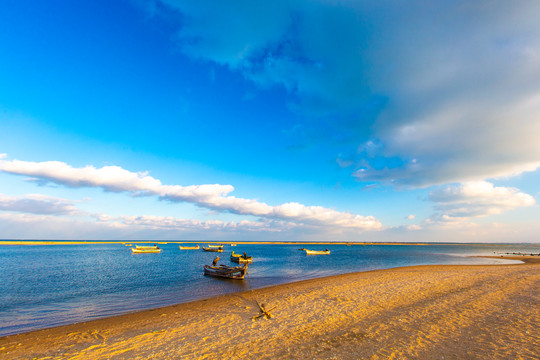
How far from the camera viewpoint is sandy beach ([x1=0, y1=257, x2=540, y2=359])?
9523 millimetres

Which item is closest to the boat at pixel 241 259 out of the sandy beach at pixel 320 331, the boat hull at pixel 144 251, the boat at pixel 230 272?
the boat at pixel 230 272

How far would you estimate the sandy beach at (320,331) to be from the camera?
9.52 m

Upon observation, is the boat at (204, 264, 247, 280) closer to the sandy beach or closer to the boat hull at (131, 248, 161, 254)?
the sandy beach

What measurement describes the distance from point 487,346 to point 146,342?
14176mm

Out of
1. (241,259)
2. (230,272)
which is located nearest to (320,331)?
(230,272)

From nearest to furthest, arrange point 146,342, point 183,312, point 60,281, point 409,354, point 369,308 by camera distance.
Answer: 1. point 409,354
2. point 146,342
3. point 369,308
4. point 183,312
5. point 60,281

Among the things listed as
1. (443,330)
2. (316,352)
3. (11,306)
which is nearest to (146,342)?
(316,352)

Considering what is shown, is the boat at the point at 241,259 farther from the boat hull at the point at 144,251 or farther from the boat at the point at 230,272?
the boat hull at the point at 144,251

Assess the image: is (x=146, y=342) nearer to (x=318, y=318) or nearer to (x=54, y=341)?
(x=54, y=341)

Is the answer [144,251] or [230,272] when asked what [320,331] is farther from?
[144,251]

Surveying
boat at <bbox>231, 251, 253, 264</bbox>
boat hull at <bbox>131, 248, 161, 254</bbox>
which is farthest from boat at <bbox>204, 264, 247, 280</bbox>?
boat hull at <bbox>131, 248, 161, 254</bbox>

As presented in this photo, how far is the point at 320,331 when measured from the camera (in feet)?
38.1

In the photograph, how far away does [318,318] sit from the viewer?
13.7m

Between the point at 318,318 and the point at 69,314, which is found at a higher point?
the point at 318,318
